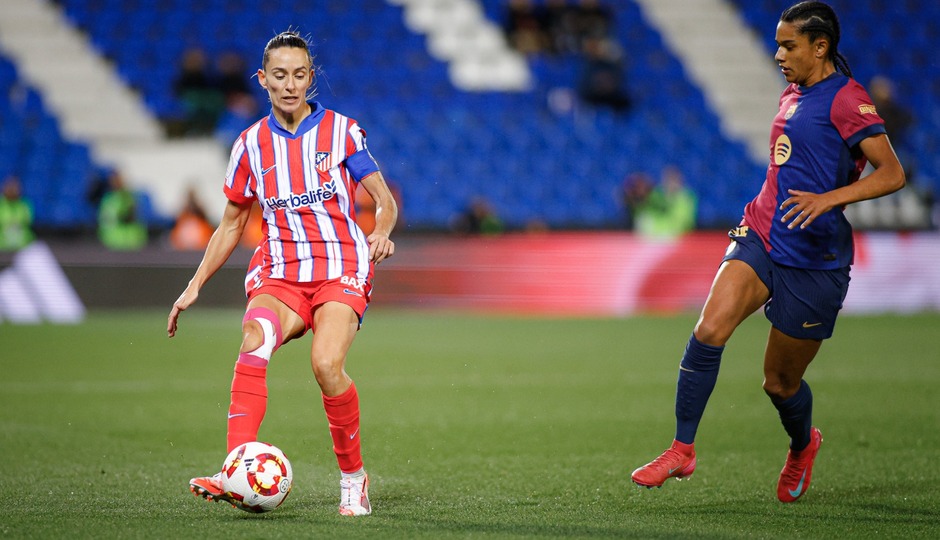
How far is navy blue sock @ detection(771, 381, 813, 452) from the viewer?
5039 millimetres

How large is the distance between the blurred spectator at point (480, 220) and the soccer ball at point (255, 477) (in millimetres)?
12431

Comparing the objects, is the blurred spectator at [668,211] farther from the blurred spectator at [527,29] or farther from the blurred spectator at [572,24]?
the blurred spectator at [527,29]

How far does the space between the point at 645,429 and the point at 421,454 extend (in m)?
1.52

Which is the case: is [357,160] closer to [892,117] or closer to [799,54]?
[799,54]

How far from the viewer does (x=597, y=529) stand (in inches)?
167

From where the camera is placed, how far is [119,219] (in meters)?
16.4

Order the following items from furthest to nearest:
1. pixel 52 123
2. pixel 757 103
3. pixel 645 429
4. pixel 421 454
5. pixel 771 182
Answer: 1. pixel 757 103
2. pixel 52 123
3. pixel 645 429
4. pixel 421 454
5. pixel 771 182

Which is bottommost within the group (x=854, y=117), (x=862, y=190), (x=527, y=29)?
(x=862, y=190)

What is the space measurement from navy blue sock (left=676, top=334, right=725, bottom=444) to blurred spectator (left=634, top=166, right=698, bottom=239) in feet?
40.1

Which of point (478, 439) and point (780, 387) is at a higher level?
point (780, 387)

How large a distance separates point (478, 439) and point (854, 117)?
9.25ft

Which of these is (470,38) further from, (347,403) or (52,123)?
(347,403)

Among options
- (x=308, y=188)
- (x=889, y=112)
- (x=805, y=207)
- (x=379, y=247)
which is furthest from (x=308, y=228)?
(x=889, y=112)

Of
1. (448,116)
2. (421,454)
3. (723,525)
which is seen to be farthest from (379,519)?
(448,116)
